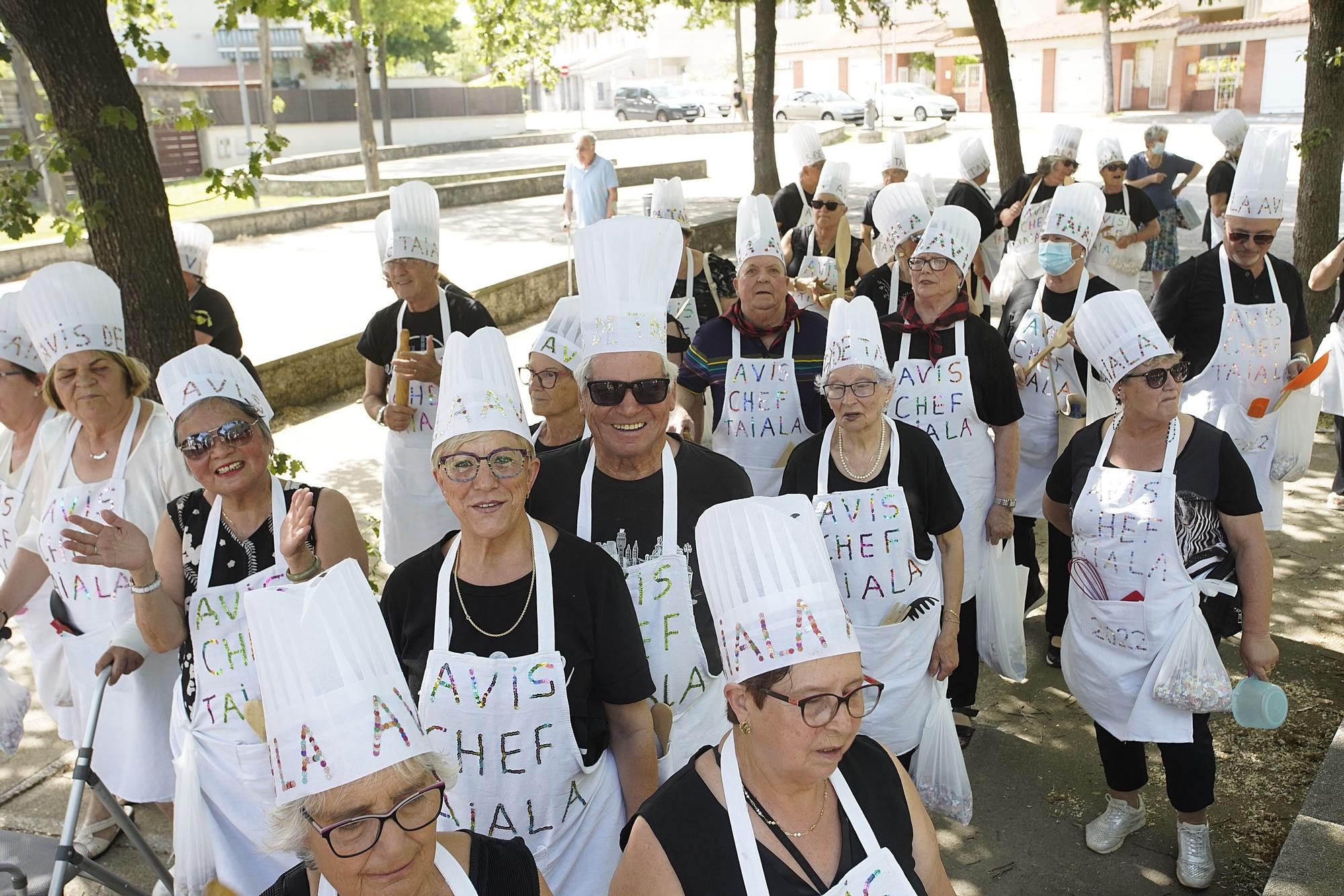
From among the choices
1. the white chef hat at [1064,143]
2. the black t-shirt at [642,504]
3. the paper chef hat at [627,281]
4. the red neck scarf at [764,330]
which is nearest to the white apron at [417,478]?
the red neck scarf at [764,330]

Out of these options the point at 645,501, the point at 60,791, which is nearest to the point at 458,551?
the point at 645,501

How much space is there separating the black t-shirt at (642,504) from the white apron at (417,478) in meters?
2.17

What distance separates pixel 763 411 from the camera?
16.4ft

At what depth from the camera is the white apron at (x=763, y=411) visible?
496 cm

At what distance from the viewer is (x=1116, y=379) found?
4.09 metres

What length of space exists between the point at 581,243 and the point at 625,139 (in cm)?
3918

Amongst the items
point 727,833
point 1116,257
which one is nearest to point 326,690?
point 727,833

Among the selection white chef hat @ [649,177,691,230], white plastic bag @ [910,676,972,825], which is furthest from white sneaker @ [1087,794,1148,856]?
white chef hat @ [649,177,691,230]

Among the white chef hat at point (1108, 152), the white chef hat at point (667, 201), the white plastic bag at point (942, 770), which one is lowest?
the white plastic bag at point (942, 770)

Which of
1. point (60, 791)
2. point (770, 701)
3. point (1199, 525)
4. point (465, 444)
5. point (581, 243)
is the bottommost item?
point (60, 791)

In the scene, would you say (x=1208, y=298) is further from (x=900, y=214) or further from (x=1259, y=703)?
(x=1259, y=703)

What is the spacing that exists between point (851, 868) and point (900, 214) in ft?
15.8

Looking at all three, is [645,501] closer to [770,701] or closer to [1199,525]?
[770,701]

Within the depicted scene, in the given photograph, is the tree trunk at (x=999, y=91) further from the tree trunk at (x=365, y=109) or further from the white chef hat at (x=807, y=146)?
the tree trunk at (x=365, y=109)
